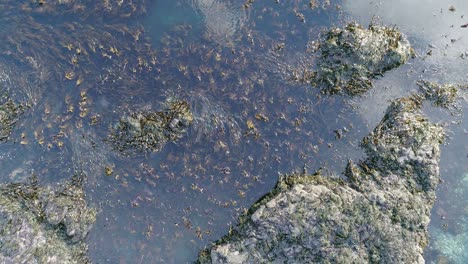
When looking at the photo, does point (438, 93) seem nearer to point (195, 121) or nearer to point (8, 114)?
point (195, 121)

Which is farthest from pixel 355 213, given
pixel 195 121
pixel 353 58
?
pixel 195 121

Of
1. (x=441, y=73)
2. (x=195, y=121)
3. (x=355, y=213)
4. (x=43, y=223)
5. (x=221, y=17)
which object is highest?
(x=441, y=73)

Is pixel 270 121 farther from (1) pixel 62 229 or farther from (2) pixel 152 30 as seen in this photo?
(1) pixel 62 229

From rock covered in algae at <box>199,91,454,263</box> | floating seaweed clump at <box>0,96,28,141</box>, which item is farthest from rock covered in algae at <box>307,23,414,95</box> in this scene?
floating seaweed clump at <box>0,96,28,141</box>

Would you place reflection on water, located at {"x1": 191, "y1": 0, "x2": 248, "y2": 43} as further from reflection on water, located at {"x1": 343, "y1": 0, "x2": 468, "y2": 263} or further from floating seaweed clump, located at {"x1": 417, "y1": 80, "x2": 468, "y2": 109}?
floating seaweed clump, located at {"x1": 417, "y1": 80, "x2": 468, "y2": 109}

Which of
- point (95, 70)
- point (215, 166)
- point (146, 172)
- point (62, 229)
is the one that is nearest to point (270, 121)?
point (215, 166)

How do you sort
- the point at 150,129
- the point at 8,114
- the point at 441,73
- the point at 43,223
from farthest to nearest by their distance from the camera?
the point at 441,73
the point at 150,129
the point at 8,114
the point at 43,223
